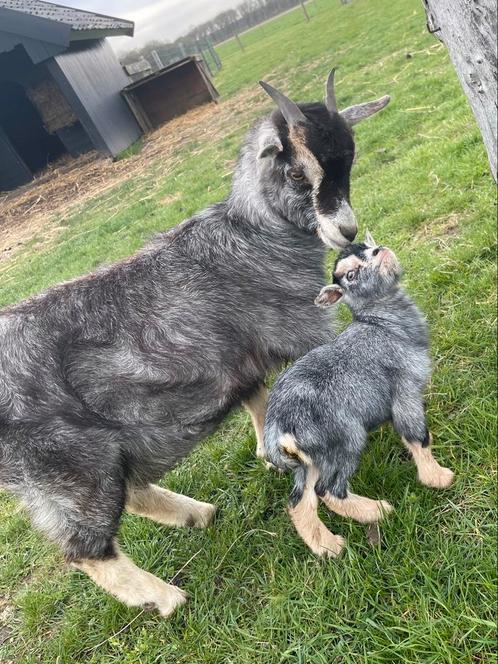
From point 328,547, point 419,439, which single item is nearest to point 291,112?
point 419,439

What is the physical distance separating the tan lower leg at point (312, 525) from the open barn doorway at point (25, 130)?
21644mm

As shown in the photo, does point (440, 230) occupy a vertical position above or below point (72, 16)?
below

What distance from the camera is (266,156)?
3.48m

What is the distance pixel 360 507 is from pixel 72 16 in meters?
21.2

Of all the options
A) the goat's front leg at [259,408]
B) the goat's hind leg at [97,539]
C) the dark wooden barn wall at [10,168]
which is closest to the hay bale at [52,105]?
the dark wooden barn wall at [10,168]

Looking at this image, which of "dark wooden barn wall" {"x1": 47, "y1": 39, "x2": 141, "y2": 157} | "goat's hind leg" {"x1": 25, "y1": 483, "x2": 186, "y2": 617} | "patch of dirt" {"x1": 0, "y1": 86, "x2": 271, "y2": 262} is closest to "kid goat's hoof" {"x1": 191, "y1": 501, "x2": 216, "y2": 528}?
"goat's hind leg" {"x1": 25, "y1": 483, "x2": 186, "y2": 617}

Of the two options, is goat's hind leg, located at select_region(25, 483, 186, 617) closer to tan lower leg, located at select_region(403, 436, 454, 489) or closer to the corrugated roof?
tan lower leg, located at select_region(403, 436, 454, 489)

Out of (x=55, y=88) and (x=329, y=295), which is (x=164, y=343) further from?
(x=55, y=88)

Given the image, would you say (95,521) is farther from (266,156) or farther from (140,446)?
(266,156)

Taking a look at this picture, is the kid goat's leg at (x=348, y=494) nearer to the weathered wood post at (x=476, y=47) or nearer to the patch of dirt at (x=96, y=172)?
the weathered wood post at (x=476, y=47)

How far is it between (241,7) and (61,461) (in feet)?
290

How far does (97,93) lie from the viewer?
59.3 feet

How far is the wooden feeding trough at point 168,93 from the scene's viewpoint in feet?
62.5

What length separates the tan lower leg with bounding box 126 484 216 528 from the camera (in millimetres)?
3484
